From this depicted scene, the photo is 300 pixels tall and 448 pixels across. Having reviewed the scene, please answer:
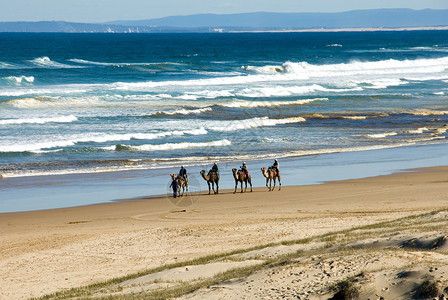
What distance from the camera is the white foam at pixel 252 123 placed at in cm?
3403

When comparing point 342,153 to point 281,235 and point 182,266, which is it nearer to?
point 281,235

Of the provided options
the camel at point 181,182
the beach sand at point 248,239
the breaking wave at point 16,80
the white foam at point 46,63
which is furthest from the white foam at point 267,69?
the camel at point 181,182

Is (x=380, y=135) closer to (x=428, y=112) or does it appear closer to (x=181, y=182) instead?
(x=428, y=112)

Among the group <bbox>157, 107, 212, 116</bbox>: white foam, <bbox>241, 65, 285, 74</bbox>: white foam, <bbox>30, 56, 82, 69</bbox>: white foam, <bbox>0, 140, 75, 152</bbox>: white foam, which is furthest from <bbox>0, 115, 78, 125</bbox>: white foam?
<bbox>241, 65, 285, 74</bbox>: white foam

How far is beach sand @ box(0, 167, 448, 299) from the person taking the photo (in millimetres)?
7930

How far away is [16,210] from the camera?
1697cm

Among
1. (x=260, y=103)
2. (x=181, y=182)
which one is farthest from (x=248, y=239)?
(x=260, y=103)

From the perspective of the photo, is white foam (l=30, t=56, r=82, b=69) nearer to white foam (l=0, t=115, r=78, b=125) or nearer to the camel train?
white foam (l=0, t=115, r=78, b=125)

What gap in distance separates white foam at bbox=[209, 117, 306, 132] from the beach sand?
1392 centimetres

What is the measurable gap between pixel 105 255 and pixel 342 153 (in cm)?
1627

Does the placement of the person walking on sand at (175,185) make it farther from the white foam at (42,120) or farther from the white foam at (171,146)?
the white foam at (42,120)

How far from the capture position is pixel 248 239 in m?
12.8

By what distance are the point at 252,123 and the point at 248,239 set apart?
2275 centimetres

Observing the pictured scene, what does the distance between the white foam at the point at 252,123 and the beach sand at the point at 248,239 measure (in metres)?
13.9
